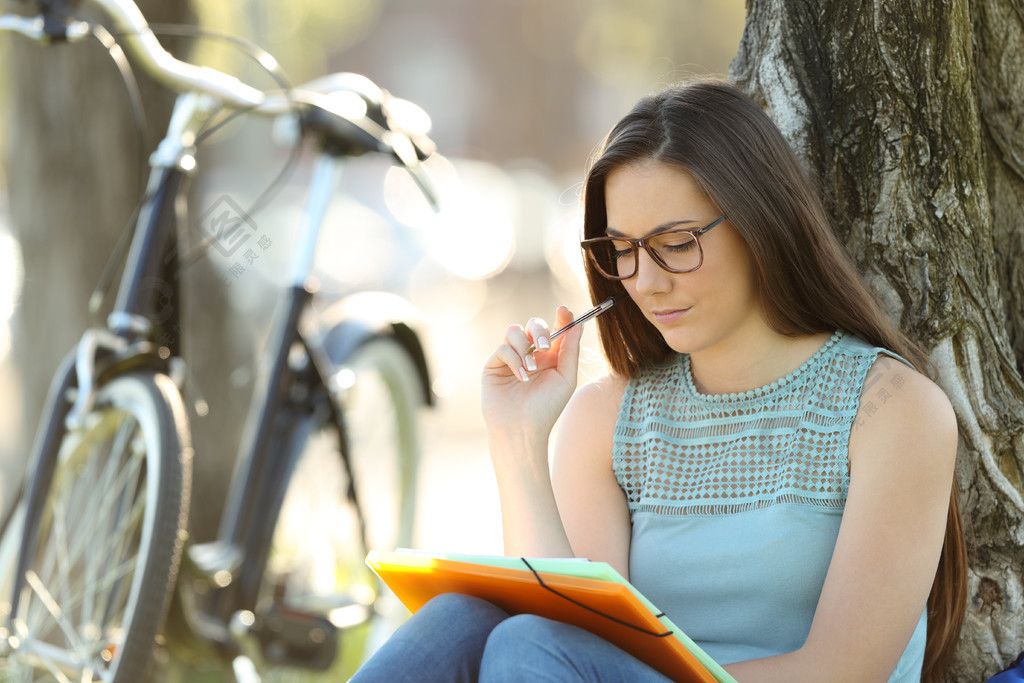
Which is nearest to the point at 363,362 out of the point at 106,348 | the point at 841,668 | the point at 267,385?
the point at 267,385

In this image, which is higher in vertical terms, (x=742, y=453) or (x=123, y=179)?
(x=123, y=179)

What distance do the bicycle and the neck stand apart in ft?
3.71

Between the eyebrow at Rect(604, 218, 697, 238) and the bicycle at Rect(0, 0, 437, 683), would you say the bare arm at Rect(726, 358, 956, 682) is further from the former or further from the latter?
the bicycle at Rect(0, 0, 437, 683)

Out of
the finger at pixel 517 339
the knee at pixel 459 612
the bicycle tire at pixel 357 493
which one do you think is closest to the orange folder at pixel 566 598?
the knee at pixel 459 612

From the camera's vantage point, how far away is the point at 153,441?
2.25 m

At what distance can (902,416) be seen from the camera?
1697mm

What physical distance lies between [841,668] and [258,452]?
1656mm

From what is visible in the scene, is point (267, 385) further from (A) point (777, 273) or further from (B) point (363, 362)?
(A) point (777, 273)

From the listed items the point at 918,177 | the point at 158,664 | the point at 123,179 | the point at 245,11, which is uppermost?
the point at 245,11

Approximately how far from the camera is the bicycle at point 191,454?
2.26 metres

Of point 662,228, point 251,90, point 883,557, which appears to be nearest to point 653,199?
point 662,228

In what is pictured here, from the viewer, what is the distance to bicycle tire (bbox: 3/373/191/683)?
2.14 m

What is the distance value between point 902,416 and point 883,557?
0.74ft

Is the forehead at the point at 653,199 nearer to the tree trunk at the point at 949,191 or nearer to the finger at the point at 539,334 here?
the finger at the point at 539,334
